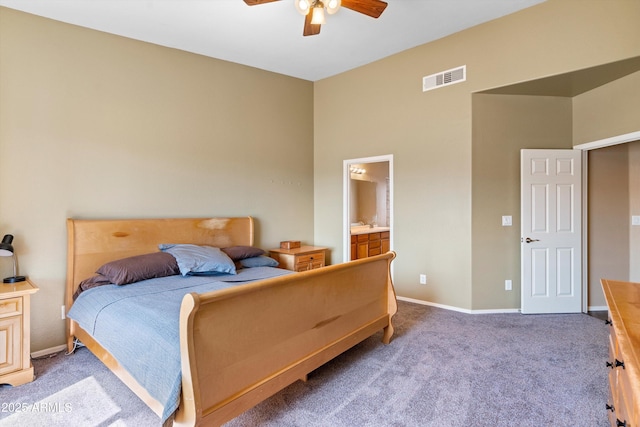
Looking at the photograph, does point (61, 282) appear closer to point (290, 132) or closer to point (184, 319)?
point (184, 319)

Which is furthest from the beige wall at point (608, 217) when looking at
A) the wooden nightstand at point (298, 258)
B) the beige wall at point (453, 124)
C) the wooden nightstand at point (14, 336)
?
the wooden nightstand at point (14, 336)

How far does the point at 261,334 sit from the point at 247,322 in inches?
5.5

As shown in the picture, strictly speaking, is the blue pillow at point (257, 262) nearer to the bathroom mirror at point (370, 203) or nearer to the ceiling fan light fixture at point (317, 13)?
the bathroom mirror at point (370, 203)

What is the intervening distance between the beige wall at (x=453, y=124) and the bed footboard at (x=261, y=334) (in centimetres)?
169

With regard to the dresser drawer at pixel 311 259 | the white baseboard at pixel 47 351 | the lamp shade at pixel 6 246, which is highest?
the lamp shade at pixel 6 246

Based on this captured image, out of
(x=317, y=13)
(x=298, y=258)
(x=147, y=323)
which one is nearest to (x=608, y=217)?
(x=298, y=258)

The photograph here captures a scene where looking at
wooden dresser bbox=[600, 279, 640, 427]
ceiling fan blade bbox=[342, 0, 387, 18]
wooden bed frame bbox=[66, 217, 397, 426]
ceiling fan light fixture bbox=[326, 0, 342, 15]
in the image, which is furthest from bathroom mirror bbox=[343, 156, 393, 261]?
wooden dresser bbox=[600, 279, 640, 427]

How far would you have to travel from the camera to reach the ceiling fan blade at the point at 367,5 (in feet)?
8.11

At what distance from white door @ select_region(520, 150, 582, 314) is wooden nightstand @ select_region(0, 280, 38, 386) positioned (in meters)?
4.74

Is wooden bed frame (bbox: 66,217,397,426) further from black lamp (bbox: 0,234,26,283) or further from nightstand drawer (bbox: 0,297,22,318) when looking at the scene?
nightstand drawer (bbox: 0,297,22,318)

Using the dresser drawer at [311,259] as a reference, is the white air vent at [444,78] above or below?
above

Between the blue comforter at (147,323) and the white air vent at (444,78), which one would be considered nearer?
the blue comforter at (147,323)

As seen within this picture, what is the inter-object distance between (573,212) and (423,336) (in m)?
2.34

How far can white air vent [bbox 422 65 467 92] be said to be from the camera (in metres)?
3.76
